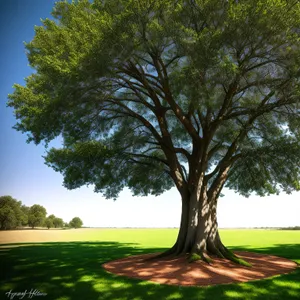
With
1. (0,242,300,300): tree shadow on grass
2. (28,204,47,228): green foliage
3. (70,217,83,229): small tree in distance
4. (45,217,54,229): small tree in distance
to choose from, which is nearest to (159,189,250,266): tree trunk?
(0,242,300,300): tree shadow on grass

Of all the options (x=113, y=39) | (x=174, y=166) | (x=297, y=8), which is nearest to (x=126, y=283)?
(x=174, y=166)

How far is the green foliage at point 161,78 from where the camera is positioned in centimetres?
1167

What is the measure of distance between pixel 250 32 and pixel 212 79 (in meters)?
2.39

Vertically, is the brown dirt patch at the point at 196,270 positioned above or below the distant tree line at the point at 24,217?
below

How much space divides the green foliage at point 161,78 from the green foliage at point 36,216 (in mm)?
70186

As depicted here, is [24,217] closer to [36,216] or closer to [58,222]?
[36,216]

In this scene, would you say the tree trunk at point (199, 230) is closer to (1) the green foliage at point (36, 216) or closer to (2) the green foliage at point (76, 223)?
(1) the green foliage at point (36, 216)

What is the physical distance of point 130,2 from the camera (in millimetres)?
11484

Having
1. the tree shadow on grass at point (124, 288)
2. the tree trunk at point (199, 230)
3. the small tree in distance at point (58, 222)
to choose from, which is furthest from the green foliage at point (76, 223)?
the tree shadow on grass at point (124, 288)

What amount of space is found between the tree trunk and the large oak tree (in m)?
0.06

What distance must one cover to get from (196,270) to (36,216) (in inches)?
3184

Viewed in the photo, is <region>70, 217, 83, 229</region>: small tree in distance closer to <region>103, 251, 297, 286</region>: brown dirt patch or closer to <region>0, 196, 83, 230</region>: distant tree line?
<region>0, 196, 83, 230</region>: distant tree line

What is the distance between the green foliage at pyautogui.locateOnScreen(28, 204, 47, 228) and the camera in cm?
8097

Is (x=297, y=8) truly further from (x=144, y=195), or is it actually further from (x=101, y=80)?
(x=144, y=195)
